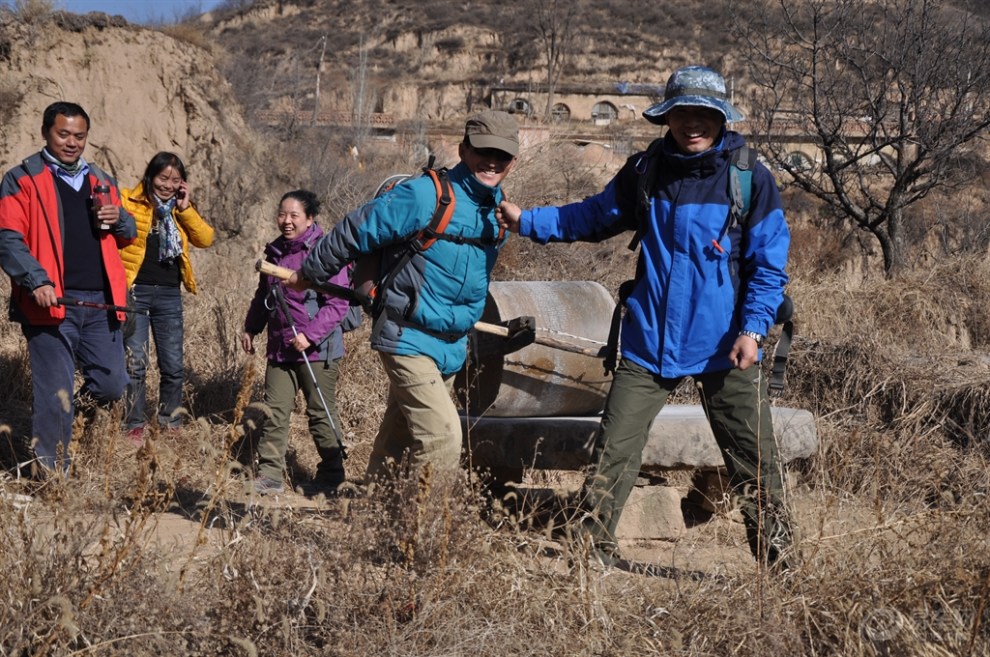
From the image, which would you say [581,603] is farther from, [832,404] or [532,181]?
[532,181]

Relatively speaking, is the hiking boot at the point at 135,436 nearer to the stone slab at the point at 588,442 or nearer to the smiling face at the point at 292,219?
the smiling face at the point at 292,219

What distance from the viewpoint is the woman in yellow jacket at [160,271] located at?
6.42m

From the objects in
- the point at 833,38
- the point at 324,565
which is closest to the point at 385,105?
the point at 833,38

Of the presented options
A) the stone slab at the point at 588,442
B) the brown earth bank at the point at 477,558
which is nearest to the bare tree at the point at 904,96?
the brown earth bank at the point at 477,558

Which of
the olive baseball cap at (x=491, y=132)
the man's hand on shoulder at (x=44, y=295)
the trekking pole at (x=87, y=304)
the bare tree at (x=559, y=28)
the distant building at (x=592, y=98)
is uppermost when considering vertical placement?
the bare tree at (x=559, y=28)

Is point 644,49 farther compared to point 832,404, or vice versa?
point 644,49

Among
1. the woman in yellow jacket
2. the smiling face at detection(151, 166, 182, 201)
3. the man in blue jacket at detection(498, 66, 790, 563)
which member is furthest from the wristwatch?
the smiling face at detection(151, 166, 182, 201)

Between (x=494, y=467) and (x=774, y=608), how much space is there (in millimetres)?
2507

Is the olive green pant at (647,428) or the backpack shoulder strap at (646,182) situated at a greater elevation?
the backpack shoulder strap at (646,182)

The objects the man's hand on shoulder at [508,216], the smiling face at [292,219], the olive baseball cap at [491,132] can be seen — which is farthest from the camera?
the smiling face at [292,219]

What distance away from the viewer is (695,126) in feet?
13.0

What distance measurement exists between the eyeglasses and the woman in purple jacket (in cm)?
178

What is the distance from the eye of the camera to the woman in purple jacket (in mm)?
5883

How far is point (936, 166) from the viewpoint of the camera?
13062mm
